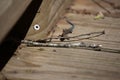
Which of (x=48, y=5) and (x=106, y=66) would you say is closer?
(x=106, y=66)

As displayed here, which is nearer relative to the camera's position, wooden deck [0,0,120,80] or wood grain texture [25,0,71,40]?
wooden deck [0,0,120,80]

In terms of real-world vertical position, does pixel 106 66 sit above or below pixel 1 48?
above

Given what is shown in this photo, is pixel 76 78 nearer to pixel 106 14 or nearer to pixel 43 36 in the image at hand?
pixel 43 36

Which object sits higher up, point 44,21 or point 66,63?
point 44,21

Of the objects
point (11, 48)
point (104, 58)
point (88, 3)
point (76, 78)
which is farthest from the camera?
point (88, 3)

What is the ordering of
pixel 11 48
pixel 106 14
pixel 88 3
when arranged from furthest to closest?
pixel 88 3
pixel 106 14
pixel 11 48

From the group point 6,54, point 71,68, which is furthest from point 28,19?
point 71,68

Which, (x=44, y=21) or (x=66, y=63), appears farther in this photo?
(x=44, y=21)

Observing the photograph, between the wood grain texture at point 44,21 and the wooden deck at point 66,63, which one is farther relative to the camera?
the wood grain texture at point 44,21
